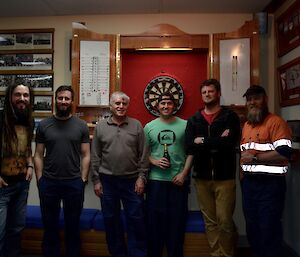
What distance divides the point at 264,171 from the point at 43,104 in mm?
2618

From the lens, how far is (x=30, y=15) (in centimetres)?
358

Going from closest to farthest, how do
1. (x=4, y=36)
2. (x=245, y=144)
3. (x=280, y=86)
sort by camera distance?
(x=245, y=144), (x=280, y=86), (x=4, y=36)

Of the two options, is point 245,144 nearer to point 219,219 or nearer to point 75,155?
point 219,219

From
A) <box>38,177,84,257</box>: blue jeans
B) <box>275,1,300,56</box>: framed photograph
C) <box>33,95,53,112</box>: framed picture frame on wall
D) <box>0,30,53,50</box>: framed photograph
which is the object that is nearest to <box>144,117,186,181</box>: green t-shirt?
<box>38,177,84,257</box>: blue jeans

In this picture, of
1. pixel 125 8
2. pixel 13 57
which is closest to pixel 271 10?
pixel 125 8

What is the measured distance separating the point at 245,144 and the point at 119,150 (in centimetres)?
104

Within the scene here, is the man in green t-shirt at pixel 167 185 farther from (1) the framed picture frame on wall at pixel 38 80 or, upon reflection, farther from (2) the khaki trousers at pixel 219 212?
(1) the framed picture frame on wall at pixel 38 80

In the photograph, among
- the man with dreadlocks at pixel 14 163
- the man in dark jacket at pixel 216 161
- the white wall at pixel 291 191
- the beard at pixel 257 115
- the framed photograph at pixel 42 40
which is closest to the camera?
the man with dreadlocks at pixel 14 163

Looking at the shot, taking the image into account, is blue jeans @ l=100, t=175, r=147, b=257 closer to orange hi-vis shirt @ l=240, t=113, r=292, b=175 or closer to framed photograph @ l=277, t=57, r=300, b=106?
orange hi-vis shirt @ l=240, t=113, r=292, b=175

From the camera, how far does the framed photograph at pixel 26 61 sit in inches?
142

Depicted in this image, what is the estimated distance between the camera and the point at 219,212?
2484 millimetres

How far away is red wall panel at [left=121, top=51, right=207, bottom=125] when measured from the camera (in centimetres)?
350

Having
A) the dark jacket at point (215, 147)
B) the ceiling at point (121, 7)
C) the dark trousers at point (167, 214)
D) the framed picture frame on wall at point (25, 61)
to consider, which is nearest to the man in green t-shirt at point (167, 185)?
the dark trousers at point (167, 214)

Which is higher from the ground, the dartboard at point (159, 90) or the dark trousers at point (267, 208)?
the dartboard at point (159, 90)
